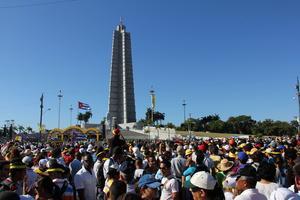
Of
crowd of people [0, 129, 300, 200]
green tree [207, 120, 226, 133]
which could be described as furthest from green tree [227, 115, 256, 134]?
crowd of people [0, 129, 300, 200]

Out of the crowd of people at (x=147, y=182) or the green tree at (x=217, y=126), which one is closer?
the crowd of people at (x=147, y=182)

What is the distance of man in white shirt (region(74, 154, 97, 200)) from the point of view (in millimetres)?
6402

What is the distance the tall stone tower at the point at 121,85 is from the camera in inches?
3647

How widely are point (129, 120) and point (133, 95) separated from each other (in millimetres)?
7863

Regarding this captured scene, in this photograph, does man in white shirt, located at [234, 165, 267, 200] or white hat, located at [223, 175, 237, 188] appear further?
white hat, located at [223, 175, 237, 188]

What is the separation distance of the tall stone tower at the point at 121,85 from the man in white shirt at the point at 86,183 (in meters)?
85.2

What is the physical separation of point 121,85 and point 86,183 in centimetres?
8823

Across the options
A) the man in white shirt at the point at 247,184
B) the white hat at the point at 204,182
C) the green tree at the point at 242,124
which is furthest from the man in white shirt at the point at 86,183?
the green tree at the point at 242,124

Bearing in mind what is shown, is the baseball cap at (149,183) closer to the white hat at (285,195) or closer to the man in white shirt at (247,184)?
the man in white shirt at (247,184)

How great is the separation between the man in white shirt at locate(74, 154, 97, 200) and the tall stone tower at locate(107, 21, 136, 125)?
85.2 metres

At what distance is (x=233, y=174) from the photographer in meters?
5.51

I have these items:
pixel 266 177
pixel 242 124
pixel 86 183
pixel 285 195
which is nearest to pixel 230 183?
pixel 266 177

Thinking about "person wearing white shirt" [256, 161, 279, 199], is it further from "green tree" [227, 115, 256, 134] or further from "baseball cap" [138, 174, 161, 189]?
"green tree" [227, 115, 256, 134]

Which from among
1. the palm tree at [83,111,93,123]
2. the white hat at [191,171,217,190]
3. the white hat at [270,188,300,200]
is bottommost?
the white hat at [270,188,300,200]
